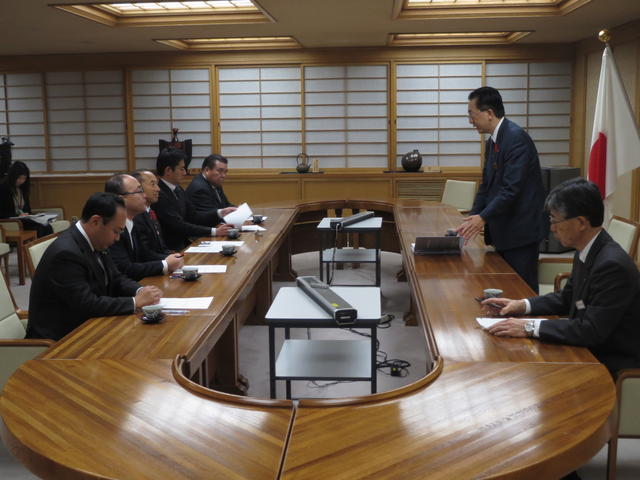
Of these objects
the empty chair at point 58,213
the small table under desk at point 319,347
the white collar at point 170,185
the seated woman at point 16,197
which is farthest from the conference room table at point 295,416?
→ the empty chair at point 58,213

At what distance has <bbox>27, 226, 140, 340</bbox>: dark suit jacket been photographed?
242 cm

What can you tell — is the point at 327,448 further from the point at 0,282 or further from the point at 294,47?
the point at 294,47

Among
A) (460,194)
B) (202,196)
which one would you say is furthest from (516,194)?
(460,194)

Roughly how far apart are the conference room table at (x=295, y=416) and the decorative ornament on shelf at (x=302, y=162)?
17.8 feet

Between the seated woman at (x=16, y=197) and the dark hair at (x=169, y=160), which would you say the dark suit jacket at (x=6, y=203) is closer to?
the seated woman at (x=16, y=197)

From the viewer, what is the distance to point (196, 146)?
26.1ft

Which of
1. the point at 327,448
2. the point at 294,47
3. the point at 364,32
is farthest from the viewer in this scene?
the point at 294,47

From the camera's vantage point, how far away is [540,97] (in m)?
7.54

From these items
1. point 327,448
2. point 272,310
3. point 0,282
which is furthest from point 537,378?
point 0,282

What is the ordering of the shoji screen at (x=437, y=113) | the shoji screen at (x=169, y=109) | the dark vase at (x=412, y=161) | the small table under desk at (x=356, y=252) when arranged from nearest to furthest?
the small table under desk at (x=356, y=252), the dark vase at (x=412, y=161), the shoji screen at (x=437, y=113), the shoji screen at (x=169, y=109)

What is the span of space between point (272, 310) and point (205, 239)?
1.76m

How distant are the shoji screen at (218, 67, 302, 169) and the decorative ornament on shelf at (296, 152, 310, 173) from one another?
0.08 m

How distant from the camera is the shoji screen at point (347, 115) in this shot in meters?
7.71

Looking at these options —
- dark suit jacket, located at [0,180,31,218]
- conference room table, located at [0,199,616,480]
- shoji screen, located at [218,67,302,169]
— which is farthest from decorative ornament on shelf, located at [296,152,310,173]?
conference room table, located at [0,199,616,480]
